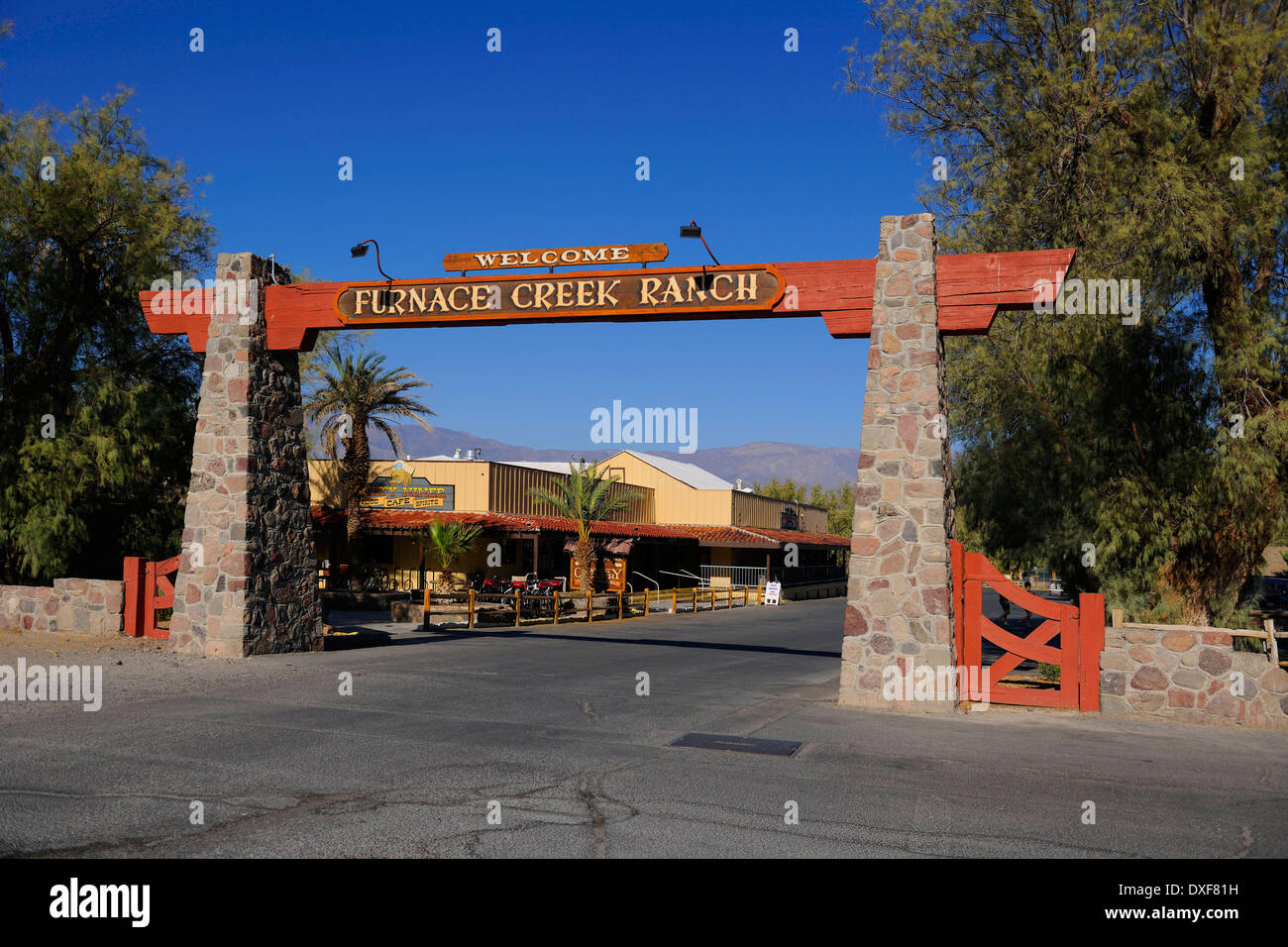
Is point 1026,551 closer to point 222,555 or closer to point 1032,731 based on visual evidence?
point 1032,731

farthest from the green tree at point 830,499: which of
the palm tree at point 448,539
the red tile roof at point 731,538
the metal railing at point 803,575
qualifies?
the palm tree at point 448,539

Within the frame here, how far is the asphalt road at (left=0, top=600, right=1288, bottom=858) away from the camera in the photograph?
5875mm

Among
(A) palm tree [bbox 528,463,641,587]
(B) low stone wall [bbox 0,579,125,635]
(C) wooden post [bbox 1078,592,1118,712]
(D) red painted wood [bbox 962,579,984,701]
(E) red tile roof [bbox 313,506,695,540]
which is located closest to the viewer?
(C) wooden post [bbox 1078,592,1118,712]

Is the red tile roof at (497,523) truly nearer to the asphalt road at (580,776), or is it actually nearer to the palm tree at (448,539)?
the palm tree at (448,539)

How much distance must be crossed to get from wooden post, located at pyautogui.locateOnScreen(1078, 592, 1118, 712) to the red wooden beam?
3553 millimetres

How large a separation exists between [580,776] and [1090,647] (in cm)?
687

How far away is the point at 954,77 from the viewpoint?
58.6 ft

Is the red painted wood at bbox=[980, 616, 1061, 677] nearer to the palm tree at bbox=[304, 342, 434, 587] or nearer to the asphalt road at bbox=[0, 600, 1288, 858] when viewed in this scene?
the asphalt road at bbox=[0, 600, 1288, 858]

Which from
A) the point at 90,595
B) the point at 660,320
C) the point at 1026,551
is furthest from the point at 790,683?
the point at 90,595

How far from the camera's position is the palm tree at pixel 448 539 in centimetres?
3241

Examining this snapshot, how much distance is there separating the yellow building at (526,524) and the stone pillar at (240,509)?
17.2 metres

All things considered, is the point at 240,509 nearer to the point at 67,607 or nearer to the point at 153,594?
the point at 153,594

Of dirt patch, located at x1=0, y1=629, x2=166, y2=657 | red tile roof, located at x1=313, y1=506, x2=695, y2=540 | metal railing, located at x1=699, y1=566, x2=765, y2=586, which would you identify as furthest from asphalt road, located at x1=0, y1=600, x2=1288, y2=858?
metal railing, located at x1=699, y1=566, x2=765, y2=586

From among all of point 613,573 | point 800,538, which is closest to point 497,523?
point 613,573
